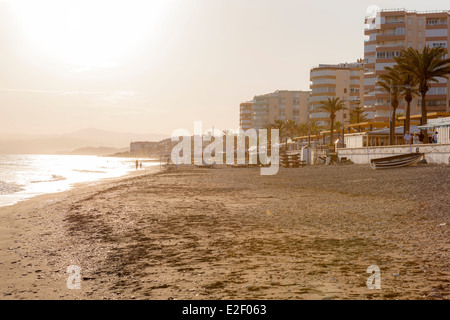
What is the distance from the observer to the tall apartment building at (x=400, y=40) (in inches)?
3735

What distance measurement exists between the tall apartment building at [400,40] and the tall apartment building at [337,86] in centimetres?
2874

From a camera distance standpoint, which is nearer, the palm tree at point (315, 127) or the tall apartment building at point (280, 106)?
the palm tree at point (315, 127)

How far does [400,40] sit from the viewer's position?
324 feet

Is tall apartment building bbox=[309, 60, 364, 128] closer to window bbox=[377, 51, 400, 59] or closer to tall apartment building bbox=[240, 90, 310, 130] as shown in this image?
window bbox=[377, 51, 400, 59]

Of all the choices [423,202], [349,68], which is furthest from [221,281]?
[349,68]

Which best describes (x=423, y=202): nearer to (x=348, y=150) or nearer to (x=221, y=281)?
(x=221, y=281)

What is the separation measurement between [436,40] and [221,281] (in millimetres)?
107434

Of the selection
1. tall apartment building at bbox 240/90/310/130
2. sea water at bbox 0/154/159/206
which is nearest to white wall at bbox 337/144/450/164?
sea water at bbox 0/154/159/206

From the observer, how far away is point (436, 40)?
9681 centimetres

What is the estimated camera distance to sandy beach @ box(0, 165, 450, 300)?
609cm
